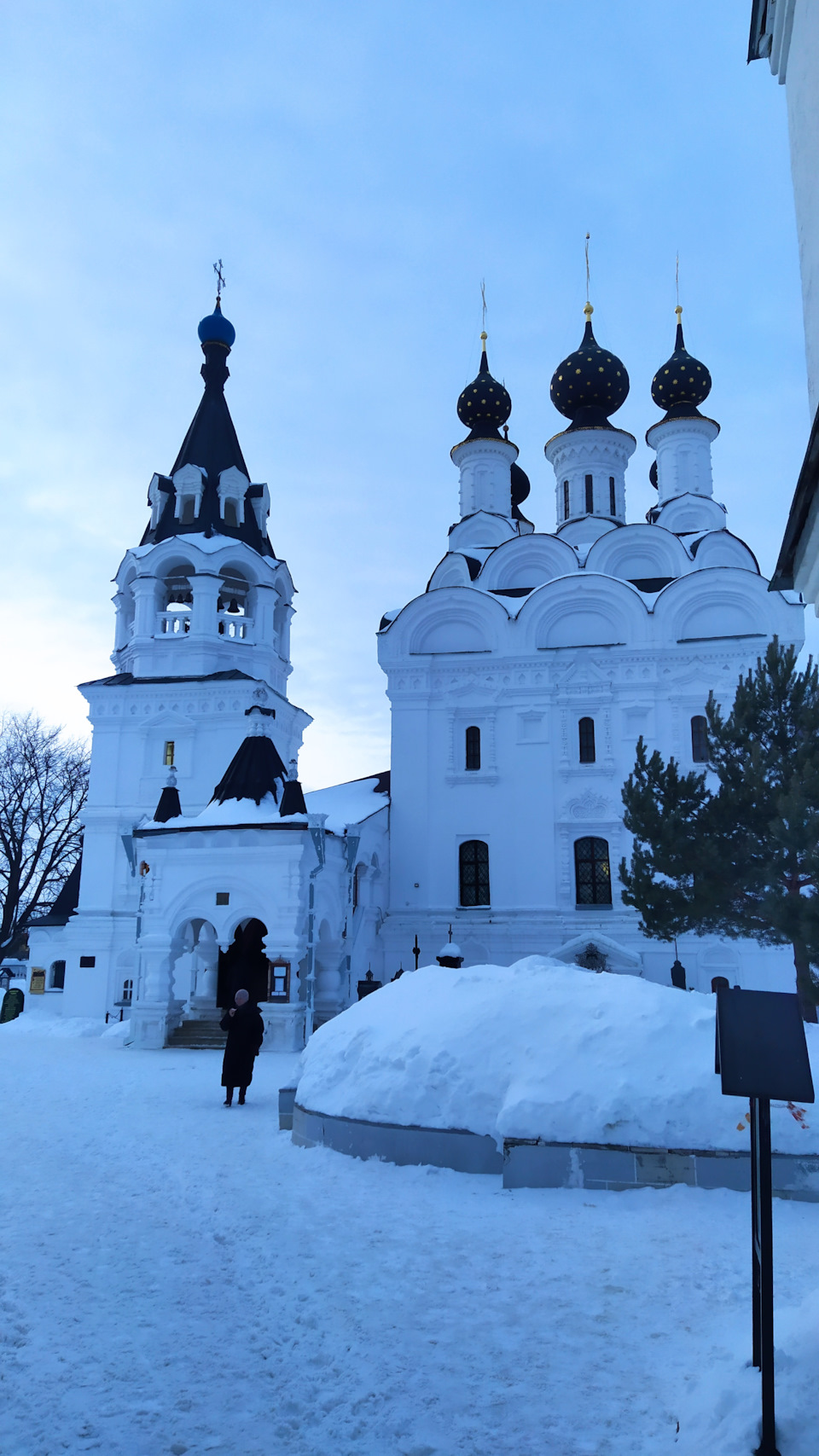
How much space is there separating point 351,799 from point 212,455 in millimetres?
10087

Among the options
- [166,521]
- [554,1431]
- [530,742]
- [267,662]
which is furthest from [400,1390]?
[166,521]

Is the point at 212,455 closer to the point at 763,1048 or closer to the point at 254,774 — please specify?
the point at 254,774

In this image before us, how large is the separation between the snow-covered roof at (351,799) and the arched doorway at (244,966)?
2.47 m

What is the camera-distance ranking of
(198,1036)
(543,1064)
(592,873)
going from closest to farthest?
1. (543,1064)
2. (198,1036)
3. (592,873)

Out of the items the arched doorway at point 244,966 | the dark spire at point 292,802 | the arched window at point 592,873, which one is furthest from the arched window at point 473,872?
the dark spire at point 292,802

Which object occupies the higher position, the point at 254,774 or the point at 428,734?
the point at 428,734

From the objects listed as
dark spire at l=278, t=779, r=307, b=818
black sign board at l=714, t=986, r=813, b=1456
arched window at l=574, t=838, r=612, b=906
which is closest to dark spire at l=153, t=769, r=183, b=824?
dark spire at l=278, t=779, r=307, b=818

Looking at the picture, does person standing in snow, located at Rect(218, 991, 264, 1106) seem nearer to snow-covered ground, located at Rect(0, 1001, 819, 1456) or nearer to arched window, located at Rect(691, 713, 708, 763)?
snow-covered ground, located at Rect(0, 1001, 819, 1456)

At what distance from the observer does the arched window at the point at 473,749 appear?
71.4 feet

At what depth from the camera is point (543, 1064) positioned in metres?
6.34

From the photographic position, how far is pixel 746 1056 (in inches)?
126

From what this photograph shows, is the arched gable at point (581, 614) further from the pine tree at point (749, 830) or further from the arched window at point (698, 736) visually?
the pine tree at point (749, 830)

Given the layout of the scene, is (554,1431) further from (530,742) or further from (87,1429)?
(530,742)

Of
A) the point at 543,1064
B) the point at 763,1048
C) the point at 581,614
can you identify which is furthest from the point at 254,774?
the point at 763,1048
